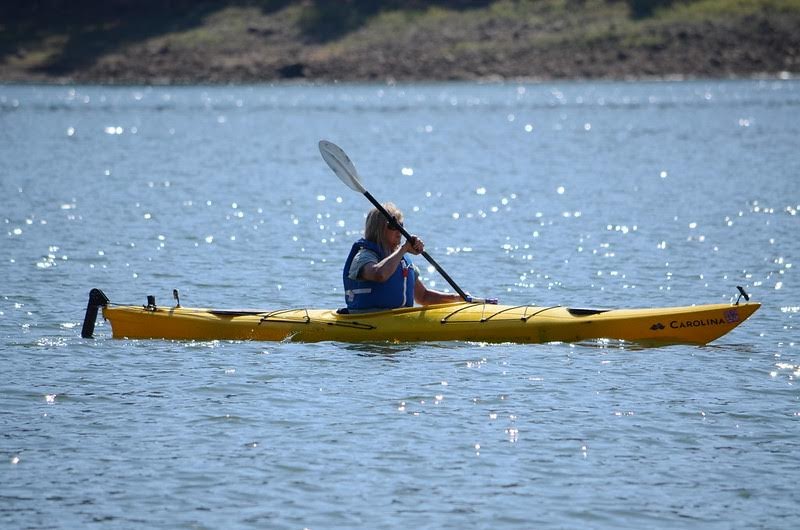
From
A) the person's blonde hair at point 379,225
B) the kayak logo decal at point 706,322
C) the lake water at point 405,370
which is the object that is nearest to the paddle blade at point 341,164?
the lake water at point 405,370

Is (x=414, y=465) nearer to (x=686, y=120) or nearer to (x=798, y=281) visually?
(x=798, y=281)

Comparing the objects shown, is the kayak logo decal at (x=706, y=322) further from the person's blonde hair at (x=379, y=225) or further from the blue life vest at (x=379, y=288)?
the person's blonde hair at (x=379, y=225)

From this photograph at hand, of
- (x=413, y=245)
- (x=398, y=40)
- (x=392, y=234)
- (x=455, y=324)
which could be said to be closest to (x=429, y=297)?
(x=455, y=324)

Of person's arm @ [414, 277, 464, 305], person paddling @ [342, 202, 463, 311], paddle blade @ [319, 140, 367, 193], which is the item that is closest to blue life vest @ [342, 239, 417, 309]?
person paddling @ [342, 202, 463, 311]

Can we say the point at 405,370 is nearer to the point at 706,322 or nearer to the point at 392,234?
the point at 392,234

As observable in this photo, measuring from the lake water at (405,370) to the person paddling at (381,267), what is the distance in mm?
482

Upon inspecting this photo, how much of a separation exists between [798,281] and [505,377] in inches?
270

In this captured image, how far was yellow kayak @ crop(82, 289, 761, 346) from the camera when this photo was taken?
13625mm

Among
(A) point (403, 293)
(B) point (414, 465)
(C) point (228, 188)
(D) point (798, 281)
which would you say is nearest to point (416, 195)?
(C) point (228, 188)

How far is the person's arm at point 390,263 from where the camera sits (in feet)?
44.2

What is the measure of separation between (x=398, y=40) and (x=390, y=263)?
3646 inches

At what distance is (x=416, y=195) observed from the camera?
109 feet

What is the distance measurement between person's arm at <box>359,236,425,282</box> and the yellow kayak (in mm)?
461

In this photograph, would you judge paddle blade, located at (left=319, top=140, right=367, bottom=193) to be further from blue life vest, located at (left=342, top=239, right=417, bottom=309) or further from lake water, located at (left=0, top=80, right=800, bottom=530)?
blue life vest, located at (left=342, top=239, right=417, bottom=309)
